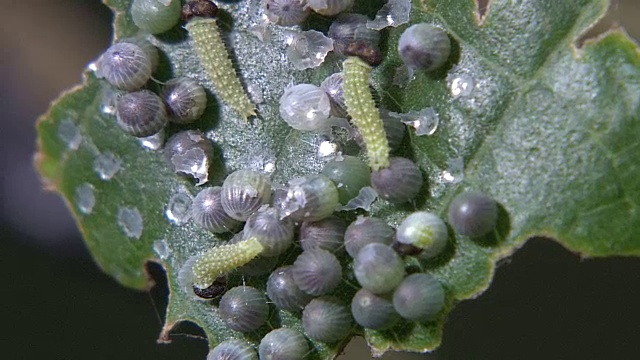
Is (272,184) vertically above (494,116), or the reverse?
(494,116)

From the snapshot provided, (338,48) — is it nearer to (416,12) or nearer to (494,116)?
(416,12)

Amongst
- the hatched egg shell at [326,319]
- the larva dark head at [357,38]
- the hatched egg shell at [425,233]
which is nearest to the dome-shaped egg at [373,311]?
the hatched egg shell at [326,319]

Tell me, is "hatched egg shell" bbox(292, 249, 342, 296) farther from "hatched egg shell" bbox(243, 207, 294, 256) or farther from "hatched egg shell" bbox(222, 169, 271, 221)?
"hatched egg shell" bbox(222, 169, 271, 221)

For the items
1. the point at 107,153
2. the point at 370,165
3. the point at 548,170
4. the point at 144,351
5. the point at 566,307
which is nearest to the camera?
the point at 548,170

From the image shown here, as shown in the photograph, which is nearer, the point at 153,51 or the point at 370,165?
the point at 370,165

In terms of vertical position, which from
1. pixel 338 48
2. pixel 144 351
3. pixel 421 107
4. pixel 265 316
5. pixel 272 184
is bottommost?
pixel 144 351

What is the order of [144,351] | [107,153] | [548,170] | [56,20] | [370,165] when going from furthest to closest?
[56,20]
[144,351]
[107,153]
[370,165]
[548,170]

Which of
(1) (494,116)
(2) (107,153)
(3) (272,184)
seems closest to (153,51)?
(2) (107,153)
